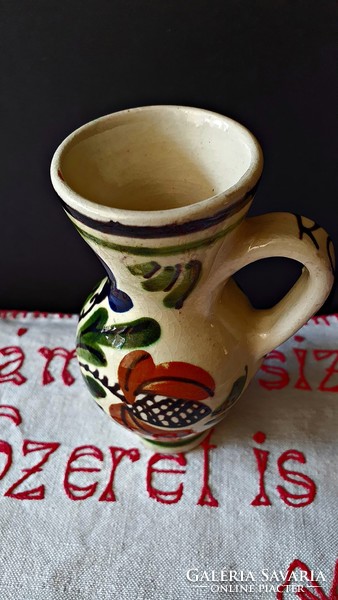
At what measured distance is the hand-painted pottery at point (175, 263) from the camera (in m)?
0.33

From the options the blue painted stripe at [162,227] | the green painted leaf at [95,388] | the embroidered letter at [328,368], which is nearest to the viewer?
the blue painted stripe at [162,227]

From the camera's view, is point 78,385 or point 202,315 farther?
point 78,385

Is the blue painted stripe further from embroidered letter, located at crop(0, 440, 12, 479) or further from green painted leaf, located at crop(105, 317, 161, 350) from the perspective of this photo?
embroidered letter, located at crop(0, 440, 12, 479)

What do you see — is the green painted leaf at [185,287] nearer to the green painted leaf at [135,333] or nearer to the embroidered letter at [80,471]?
the green painted leaf at [135,333]

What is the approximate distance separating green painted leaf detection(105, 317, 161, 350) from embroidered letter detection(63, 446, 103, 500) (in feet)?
0.42

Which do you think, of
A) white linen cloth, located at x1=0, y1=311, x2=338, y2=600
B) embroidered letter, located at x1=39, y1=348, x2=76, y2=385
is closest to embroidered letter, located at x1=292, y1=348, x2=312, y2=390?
white linen cloth, located at x1=0, y1=311, x2=338, y2=600

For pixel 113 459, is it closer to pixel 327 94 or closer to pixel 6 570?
pixel 6 570

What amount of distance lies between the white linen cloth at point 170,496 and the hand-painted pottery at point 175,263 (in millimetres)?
45

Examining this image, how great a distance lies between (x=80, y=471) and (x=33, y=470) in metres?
0.04

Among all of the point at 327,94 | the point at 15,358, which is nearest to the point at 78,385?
the point at 15,358

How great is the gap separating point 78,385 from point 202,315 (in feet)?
0.65

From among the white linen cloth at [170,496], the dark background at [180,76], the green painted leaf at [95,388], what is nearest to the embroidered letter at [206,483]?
the white linen cloth at [170,496]

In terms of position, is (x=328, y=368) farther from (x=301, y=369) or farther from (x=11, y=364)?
(x=11, y=364)

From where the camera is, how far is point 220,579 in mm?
388
